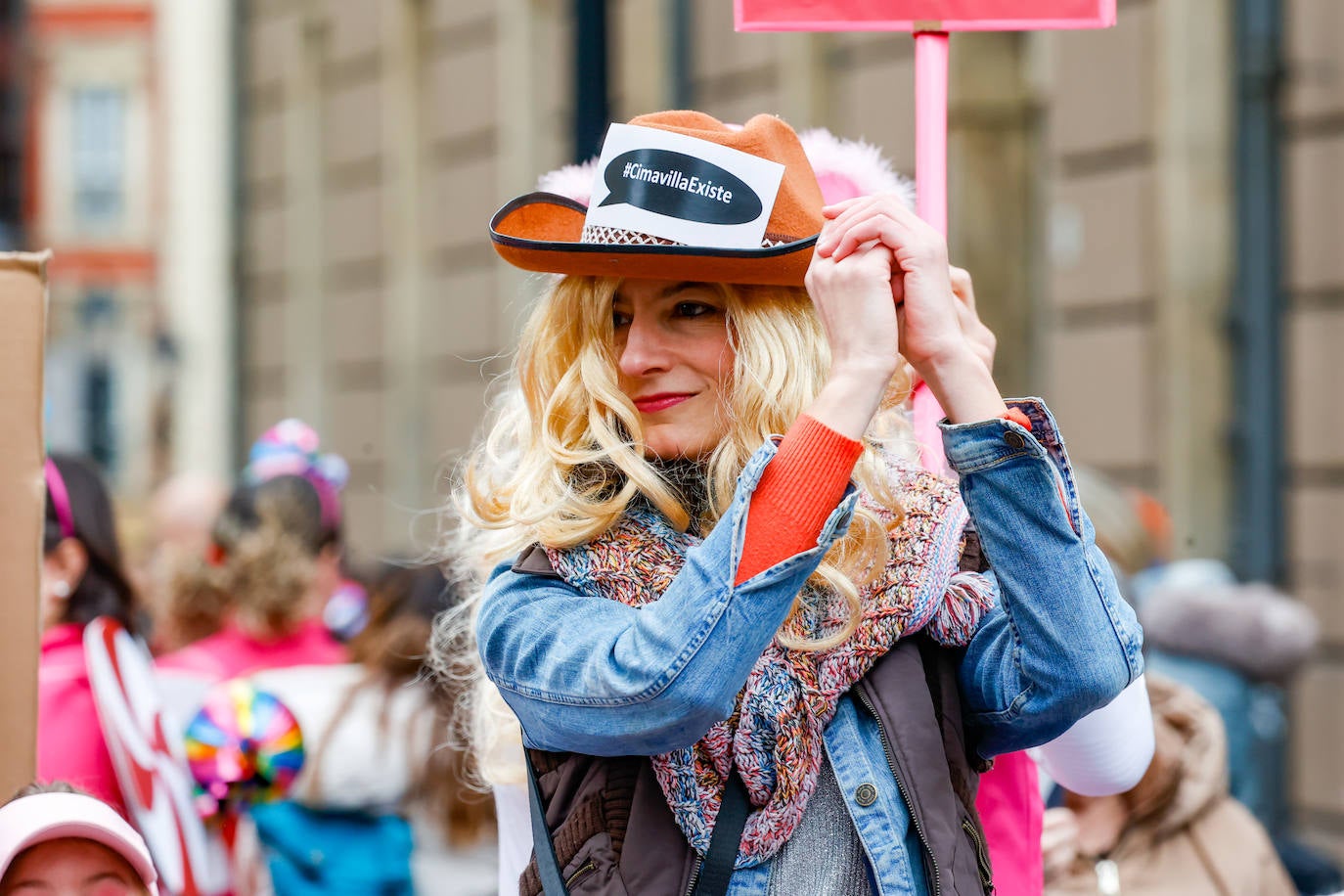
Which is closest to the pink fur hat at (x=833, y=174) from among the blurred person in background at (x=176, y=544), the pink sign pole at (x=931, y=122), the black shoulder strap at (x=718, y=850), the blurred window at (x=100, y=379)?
the pink sign pole at (x=931, y=122)

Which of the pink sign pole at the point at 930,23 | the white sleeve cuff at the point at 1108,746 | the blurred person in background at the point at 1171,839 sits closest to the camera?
the white sleeve cuff at the point at 1108,746

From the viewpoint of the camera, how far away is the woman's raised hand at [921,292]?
1.83 m

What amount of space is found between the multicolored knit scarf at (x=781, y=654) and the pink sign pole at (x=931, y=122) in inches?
20.8

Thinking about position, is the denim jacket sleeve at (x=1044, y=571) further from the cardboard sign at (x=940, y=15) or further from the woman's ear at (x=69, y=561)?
the woman's ear at (x=69, y=561)

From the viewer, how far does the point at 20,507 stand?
7.73 feet

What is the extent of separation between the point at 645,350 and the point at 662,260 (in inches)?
5.3

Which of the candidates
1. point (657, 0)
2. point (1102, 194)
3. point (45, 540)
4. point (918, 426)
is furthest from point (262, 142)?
point (918, 426)

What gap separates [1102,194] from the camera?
24.3ft

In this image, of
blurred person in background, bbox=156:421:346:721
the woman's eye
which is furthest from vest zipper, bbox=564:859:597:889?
blurred person in background, bbox=156:421:346:721

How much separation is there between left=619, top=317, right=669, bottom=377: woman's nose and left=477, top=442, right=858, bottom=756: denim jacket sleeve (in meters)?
0.32

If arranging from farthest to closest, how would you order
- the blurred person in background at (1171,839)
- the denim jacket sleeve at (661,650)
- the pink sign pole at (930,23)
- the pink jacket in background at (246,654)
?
the pink jacket in background at (246,654), the blurred person in background at (1171,839), the pink sign pole at (930,23), the denim jacket sleeve at (661,650)

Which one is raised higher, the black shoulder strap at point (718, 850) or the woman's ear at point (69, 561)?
the woman's ear at point (69, 561)

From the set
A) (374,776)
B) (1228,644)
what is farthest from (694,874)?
(1228,644)

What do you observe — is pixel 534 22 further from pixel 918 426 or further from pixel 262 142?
pixel 918 426
